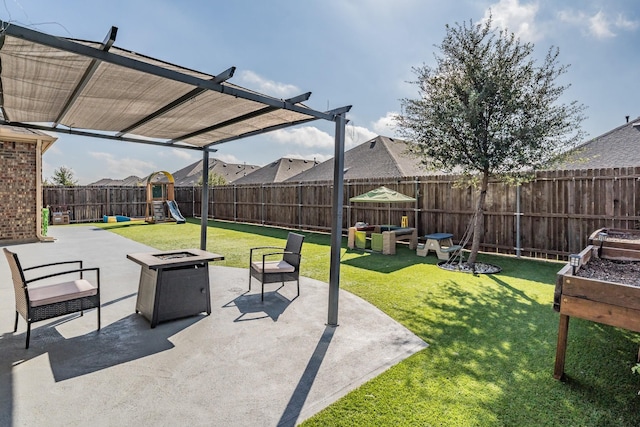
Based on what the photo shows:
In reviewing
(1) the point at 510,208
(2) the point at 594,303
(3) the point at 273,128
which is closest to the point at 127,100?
(3) the point at 273,128

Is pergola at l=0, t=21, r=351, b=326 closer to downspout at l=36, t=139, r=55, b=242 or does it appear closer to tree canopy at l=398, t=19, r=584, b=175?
tree canopy at l=398, t=19, r=584, b=175

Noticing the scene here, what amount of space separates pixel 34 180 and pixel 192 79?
9.94m

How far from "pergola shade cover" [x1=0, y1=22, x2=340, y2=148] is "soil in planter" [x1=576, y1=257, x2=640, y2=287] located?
2.97 m

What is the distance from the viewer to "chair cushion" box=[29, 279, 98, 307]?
10.4ft

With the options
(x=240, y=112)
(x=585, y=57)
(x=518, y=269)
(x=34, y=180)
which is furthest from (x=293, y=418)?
(x=34, y=180)

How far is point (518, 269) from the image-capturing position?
6773 mm

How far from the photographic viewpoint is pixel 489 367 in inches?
112

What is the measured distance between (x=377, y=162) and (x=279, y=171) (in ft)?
38.8

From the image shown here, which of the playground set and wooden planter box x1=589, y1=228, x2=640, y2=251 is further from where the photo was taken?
the playground set

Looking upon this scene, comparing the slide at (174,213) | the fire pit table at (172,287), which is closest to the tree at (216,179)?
the slide at (174,213)

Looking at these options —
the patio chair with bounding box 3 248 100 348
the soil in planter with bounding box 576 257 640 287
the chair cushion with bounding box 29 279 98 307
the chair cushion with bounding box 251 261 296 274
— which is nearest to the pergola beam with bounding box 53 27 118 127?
the patio chair with bounding box 3 248 100 348

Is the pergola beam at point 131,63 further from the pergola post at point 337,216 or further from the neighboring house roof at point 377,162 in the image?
the neighboring house roof at point 377,162

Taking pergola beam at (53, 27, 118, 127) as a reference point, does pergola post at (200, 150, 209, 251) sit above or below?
below

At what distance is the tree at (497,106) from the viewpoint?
629 centimetres
